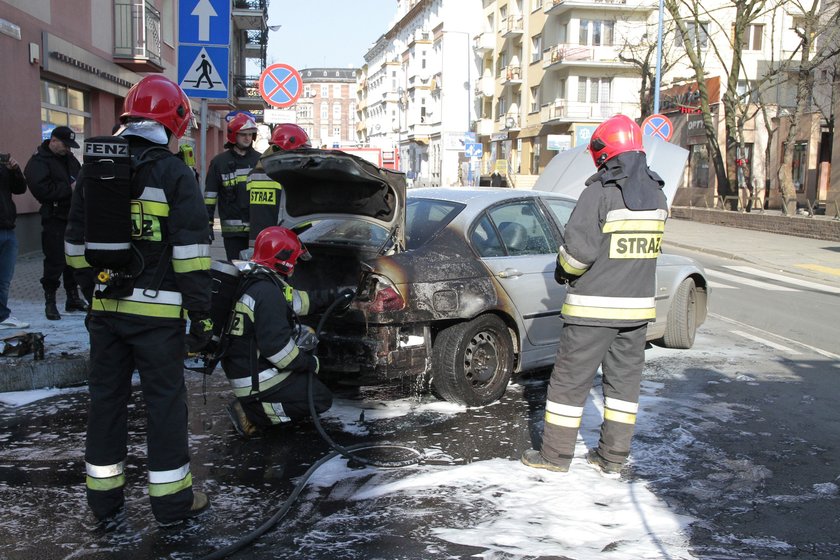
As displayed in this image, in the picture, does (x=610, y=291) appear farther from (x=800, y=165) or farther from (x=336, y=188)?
(x=800, y=165)

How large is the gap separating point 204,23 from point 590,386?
5.66 metres

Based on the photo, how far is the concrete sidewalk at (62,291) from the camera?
231 inches

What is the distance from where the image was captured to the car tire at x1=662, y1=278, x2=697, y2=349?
24.1ft

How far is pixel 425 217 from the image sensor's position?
5.84m

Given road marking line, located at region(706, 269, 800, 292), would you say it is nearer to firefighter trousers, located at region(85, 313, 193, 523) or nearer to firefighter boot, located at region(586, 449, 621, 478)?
firefighter boot, located at region(586, 449, 621, 478)

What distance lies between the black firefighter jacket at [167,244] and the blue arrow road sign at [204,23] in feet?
15.0

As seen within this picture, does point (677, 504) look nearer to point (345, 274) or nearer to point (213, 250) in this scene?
point (345, 274)

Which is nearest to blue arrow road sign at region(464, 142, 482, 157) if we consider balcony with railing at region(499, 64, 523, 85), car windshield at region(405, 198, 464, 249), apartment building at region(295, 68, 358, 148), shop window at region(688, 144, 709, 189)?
shop window at region(688, 144, 709, 189)

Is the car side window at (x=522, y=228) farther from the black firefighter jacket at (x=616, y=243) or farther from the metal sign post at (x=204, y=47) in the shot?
the metal sign post at (x=204, y=47)

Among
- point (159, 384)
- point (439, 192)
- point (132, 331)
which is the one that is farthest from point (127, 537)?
point (439, 192)

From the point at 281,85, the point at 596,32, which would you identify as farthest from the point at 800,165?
the point at 281,85

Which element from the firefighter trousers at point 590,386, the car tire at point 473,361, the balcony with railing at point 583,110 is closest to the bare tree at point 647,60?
the balcony with railing at point 583,110

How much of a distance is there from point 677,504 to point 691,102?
38765 mm

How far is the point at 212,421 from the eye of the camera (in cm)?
521
